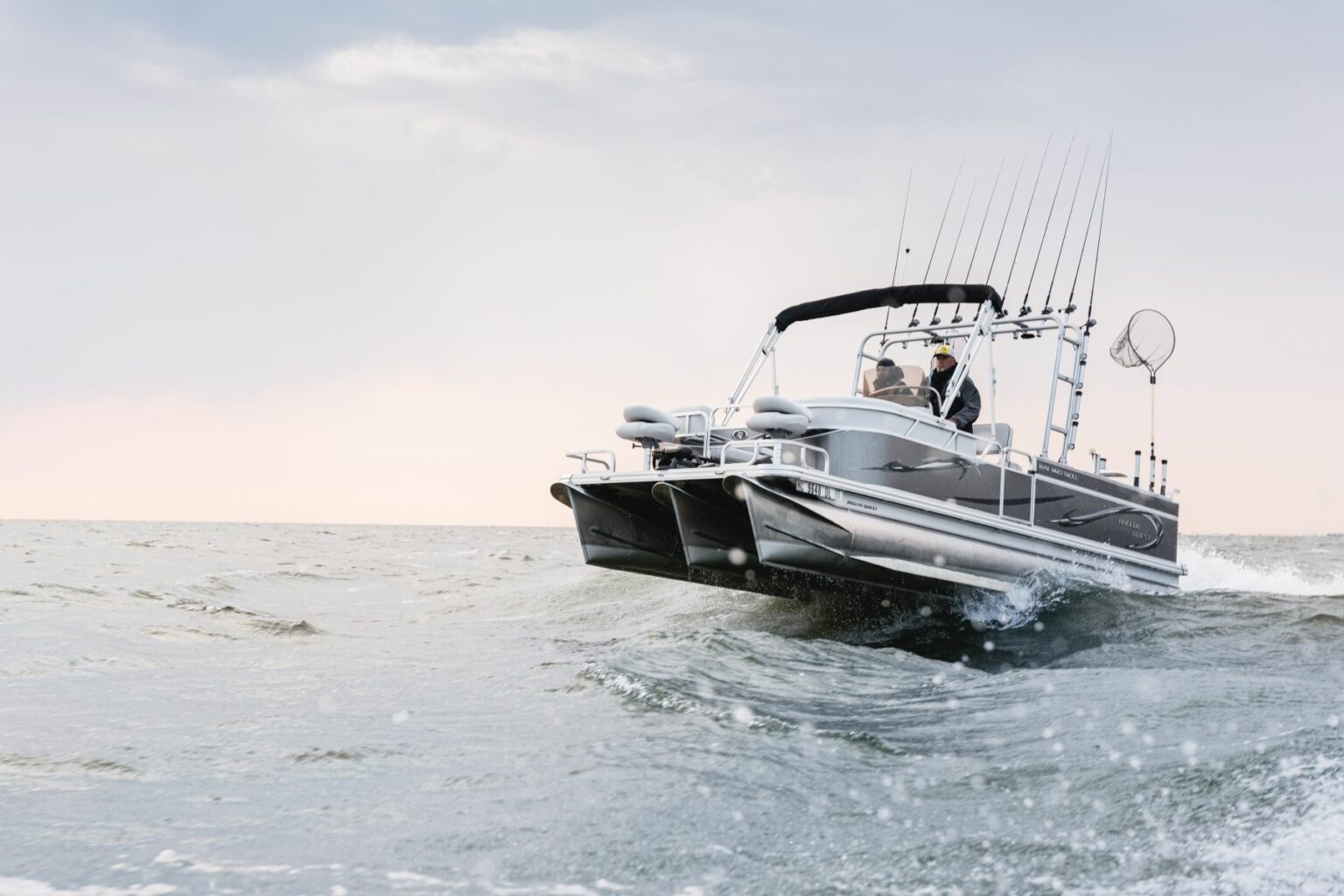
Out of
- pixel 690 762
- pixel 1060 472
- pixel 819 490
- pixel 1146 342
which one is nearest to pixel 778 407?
pixel 819 490

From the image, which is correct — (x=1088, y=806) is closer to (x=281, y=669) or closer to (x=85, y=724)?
(x=85, y=724)

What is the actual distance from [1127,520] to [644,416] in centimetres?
532

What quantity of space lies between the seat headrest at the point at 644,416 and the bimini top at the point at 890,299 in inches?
81.0

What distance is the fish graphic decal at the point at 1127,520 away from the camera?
10969 mm

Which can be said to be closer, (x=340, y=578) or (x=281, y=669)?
(x=281, y=669)

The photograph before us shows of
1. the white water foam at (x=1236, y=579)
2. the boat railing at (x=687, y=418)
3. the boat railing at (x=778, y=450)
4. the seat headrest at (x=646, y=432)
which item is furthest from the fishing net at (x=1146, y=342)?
the seat headrest at (x=646, y=432)

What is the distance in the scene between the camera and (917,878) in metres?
3.31

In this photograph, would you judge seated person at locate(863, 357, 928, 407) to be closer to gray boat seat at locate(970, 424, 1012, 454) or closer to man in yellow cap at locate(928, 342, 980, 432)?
man in yellow cap at locate(928, 342, 980, 432)

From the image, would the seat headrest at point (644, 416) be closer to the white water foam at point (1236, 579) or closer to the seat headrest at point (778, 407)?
the seat headrest at point (778, 407)

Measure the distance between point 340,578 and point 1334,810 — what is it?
18.7 metres

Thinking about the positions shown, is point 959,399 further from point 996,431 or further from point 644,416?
point 644,416

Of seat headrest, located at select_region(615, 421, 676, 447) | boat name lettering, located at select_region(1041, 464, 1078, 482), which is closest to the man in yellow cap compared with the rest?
boat name lettering, located at select_region(1041, 464, 1078, 482)

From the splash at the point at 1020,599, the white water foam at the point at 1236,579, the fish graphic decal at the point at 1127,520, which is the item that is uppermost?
the fish graphic decal at the point at 1127,520

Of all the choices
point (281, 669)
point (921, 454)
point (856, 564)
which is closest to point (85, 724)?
point (281, 669)
